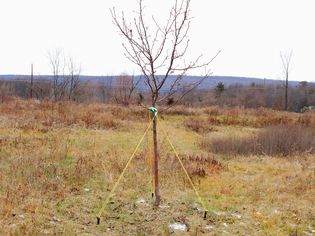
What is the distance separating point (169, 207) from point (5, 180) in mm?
2689

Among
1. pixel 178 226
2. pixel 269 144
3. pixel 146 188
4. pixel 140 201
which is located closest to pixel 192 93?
pixel 269 144

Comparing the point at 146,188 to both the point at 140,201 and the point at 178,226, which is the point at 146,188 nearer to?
the point at 140,201

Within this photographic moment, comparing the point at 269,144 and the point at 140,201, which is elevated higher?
the point at 269,144

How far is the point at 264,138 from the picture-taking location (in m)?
10.5

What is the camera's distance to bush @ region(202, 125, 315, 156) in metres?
9.78

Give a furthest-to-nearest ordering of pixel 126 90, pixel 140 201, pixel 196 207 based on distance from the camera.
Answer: pixel 126 90, pixel 140 201, pixel 196 207

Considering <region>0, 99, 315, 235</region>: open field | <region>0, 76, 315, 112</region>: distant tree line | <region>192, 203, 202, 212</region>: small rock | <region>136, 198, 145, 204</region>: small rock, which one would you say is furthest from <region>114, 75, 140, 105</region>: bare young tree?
<region>0, 76, 315, 112</region>: distant tree line

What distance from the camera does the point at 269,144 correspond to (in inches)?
399

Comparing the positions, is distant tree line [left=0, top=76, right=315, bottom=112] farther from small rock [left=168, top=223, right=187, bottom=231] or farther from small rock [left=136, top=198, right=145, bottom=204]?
small rock [left=168, top=223, right=187, bottom=231]

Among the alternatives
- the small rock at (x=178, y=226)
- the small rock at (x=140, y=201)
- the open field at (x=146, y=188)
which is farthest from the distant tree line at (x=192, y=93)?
the small rock at (x=178, y=226)

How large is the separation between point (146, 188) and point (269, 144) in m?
5.83

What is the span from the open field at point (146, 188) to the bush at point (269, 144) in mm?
37

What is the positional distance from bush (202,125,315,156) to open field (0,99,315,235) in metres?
0.04

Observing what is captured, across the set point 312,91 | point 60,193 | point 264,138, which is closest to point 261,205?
point 60,193
